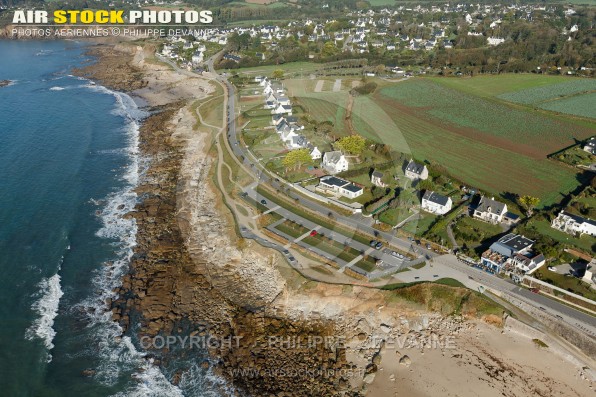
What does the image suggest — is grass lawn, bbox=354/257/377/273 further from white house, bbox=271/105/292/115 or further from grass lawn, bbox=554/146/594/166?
white house, bbox=271/105/292/115

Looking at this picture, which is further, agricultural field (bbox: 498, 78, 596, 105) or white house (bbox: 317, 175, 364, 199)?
agricultural field (bbox: 498, 78, 596, 105)

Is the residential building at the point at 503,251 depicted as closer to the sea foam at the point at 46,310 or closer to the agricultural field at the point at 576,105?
the sea foam at the point at 46,310

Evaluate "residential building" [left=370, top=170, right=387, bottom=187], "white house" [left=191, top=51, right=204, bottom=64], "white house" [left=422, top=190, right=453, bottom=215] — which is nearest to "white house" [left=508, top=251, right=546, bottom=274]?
"white house" [left=422, top=190, right=453, bottom=215]

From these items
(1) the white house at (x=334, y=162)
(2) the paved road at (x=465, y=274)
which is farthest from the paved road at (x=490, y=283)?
(1) the white house at (x=334, y=162)

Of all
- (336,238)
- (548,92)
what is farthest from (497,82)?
(336,238)

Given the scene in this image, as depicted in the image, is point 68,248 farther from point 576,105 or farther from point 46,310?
point 576,105

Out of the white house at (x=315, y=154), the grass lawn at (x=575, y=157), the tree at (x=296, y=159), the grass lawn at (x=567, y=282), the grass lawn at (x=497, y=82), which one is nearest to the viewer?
the grass lawn at (x=567, y=282)

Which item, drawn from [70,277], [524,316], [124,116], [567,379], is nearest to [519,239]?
[524,316]
